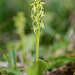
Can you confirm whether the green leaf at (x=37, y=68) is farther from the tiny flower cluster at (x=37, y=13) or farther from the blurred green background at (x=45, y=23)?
the blurred green background at (x=45, y=23)

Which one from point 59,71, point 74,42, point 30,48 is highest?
point 30,48

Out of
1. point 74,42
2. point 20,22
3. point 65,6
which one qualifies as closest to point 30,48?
point 20,22

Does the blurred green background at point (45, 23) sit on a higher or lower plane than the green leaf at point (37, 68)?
higher

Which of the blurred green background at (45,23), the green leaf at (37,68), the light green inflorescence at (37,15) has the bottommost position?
the green leaf at (37,68)

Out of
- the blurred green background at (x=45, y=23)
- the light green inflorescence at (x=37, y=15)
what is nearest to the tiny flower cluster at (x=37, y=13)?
the light green inflorescence at (x=37, y=15)

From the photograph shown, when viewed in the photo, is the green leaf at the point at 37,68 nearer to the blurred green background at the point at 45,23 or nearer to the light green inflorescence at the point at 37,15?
the light green inflorescence at the point at 37,15

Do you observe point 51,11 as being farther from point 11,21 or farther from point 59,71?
point 59,71

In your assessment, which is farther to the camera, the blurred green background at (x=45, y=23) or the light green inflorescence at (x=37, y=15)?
the blurred green background at (x=45, y=23)

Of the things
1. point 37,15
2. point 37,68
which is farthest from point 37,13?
point 37,68

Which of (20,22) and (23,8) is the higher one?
(23,8)
